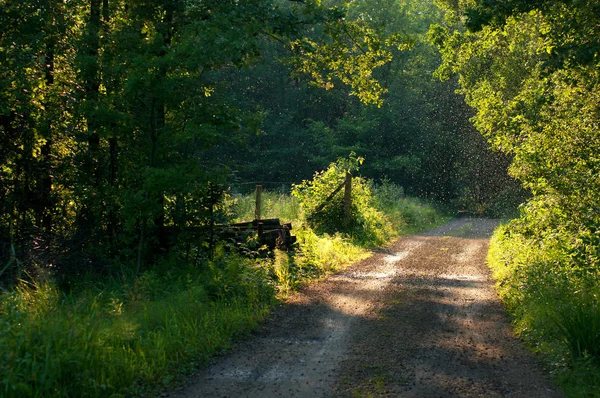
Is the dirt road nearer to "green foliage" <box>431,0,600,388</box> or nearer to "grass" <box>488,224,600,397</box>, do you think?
"grass" <box>488,224,600,397</box>

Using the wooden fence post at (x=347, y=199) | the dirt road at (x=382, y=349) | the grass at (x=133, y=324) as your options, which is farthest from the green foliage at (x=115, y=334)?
the wooden fence post at (x=347, y=199)

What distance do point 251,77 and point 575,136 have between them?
39652mm

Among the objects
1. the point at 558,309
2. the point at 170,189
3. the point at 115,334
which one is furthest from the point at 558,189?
the point at 115,334

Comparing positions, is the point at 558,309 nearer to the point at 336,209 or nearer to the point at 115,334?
the point at 115,334

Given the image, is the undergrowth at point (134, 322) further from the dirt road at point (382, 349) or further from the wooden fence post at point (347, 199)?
the wooden fence post at point (347, 199)

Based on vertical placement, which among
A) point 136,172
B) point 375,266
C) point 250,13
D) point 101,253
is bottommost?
point 375,266

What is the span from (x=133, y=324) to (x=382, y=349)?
3054mm

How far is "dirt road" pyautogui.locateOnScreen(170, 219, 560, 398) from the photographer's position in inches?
238

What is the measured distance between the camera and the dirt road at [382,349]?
604 centimetres

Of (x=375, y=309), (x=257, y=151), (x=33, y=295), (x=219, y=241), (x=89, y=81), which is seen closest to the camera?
(x=33, y=295)

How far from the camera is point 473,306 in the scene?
33.4 feet

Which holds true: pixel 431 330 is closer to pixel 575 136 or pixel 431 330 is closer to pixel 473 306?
pixel 473 306

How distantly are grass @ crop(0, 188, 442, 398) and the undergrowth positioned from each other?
0.01 m

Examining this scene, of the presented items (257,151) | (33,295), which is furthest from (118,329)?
(257,151)
